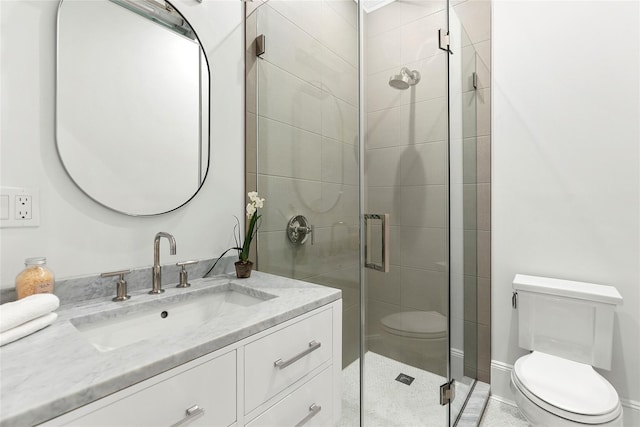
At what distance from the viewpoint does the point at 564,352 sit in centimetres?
160

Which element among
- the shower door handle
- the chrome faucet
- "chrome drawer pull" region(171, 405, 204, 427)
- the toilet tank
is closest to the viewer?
"chrome drawer pull" region(171, 405, 204, 427)

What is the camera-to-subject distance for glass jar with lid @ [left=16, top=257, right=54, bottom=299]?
0.88 m

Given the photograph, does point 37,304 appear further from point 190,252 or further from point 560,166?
point 560,166

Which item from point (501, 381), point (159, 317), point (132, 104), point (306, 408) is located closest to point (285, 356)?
point (306, 408)

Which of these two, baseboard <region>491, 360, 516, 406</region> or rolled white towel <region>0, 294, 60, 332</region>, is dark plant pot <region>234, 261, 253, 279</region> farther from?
baseboard <region>491, 360, 516, 406</region>

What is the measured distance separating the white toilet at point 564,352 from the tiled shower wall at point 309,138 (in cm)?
79

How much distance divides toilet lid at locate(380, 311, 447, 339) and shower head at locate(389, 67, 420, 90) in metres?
1.02

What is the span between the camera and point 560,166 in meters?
1.74

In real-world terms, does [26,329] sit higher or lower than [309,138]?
lower

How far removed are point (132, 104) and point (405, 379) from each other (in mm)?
1663

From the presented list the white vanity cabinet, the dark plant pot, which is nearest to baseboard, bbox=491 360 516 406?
the white vanity cabinet

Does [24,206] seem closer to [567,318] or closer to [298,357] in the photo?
[298,357]

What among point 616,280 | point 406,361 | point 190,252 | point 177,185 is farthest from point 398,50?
point 616,280

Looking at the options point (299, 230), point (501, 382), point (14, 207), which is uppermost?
point (14, 207)
